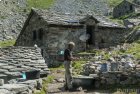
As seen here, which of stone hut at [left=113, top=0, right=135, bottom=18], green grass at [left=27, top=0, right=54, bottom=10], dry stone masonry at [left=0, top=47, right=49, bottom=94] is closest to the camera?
dry stone masonry at [left=0, top=47, right=49, bottom=94]

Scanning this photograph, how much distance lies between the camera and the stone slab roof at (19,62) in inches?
746

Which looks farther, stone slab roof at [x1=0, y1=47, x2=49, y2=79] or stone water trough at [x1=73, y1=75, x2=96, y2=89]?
stone water trough at [x1=73, y1=75, x2=96, y2=89]

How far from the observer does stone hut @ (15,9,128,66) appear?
3240 centimetres

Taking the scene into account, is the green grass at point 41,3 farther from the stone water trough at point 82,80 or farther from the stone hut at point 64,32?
the stone water trough at point 82,80

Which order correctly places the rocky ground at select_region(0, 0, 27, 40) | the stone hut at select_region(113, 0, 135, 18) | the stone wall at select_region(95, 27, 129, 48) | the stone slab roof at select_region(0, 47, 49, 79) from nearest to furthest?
the stone slab roof at select_region(0, 47, 49, 79) → the stone wall at select_region(95, 27, 129, 48) → the rocky ground at select_region(0, 0, 27, 40) → the stone hut at select_region(113, 0, 135, 18)

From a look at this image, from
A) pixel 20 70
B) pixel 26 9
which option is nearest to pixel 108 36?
Answer: pixel 20 70

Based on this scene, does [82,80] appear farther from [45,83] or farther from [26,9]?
[26,9]

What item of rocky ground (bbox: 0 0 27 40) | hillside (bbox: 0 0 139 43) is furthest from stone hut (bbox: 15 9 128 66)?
hillside (bbox: 0 0 139 43)

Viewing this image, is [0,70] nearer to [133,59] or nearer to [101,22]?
[133,59]

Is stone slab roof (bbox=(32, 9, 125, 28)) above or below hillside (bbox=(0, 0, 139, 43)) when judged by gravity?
below

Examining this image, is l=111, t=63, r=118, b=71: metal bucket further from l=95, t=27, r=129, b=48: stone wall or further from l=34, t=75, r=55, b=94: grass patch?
l=95, t=27, r=129, b=48: stone wall

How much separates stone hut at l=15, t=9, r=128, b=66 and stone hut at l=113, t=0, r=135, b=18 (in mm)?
34633

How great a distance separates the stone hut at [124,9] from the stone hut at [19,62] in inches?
1972

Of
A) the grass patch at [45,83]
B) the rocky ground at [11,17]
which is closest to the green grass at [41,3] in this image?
the rocky ground at [11,17]
